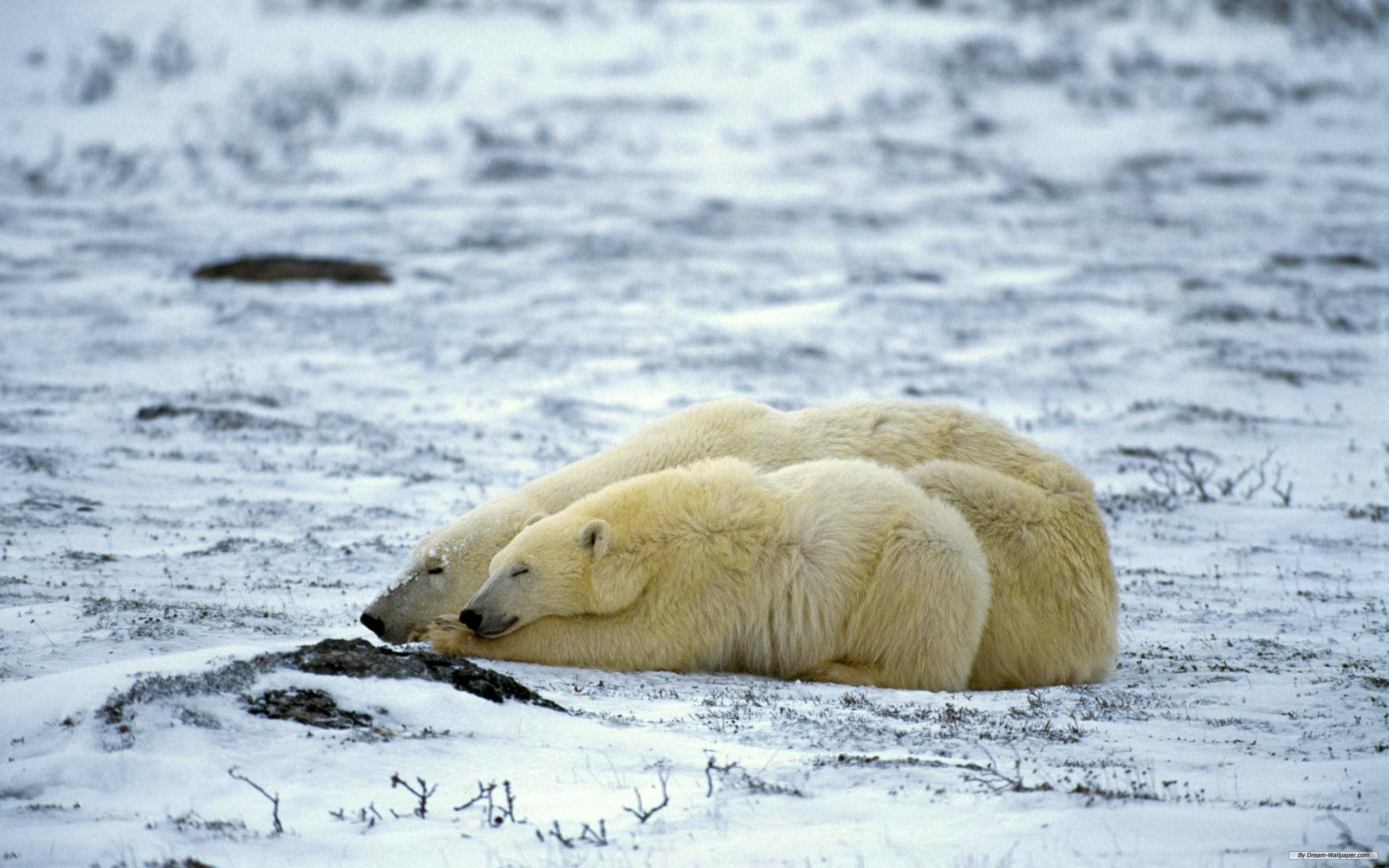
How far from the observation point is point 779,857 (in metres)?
3.10

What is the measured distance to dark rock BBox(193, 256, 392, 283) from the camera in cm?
1480

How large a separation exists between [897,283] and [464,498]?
905 centimetres

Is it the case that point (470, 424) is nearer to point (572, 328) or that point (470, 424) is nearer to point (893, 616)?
point (572, 328)

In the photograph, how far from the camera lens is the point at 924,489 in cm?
555

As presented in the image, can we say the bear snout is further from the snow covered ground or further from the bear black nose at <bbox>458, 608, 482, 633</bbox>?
the snow covered ground

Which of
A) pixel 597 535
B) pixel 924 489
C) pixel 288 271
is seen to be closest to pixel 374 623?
pixel 597 535

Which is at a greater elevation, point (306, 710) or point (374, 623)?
point (306, 710)

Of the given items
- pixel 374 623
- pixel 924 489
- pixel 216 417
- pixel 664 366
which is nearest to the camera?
pixel 374 623

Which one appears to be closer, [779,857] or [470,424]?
[779,857]

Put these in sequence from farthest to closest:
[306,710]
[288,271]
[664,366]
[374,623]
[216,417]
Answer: [288,271] < [664,366] < [216,417] < [374,623] < [306,710]

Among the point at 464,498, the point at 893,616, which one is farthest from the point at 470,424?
the point at 893,616

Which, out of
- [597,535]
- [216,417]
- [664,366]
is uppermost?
[597,535]

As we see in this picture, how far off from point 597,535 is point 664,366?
287 inches

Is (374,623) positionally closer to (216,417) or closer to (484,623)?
(484,623)
